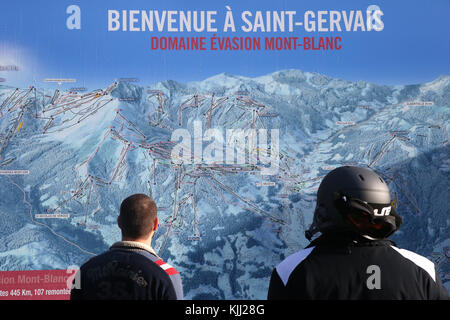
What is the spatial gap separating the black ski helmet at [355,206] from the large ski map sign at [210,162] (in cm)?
278

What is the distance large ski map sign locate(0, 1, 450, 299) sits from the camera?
13.9 feet

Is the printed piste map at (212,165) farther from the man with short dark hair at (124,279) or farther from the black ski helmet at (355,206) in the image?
the black ski helmet at (355,206)

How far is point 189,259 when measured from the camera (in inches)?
166

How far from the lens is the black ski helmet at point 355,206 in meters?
1.44

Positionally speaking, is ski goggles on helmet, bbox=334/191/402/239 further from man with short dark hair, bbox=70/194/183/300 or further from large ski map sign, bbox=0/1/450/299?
large ski map sign, bbox=0/1/450/299

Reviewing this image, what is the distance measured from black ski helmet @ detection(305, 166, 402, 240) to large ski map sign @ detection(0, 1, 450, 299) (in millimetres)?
2775

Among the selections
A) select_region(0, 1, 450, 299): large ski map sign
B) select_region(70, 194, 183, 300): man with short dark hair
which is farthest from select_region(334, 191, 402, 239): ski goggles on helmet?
select_region(0, 1, 450, 299): large ski map sign

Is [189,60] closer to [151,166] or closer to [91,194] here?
[151,166]

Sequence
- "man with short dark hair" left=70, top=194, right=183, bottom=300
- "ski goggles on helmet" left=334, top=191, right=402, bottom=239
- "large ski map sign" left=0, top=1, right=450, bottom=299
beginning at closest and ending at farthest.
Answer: "ski goggles on helmet" left=334, top=191, right=402, bottom=239 < "man with short dark hair" left=70, top=194, right=183, bottom=300 < "large ski map sign" left=0, top=1, right=450, bottom=299

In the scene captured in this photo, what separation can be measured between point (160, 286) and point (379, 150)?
11.3 feet

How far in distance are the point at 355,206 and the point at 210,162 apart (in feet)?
9.81

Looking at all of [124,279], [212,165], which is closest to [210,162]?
[212,165]

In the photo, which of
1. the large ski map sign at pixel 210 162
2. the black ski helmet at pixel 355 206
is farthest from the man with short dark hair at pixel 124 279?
the large ski map sign at pixel 210 162

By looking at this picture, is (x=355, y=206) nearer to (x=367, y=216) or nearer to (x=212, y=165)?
(x=367, y=216)
